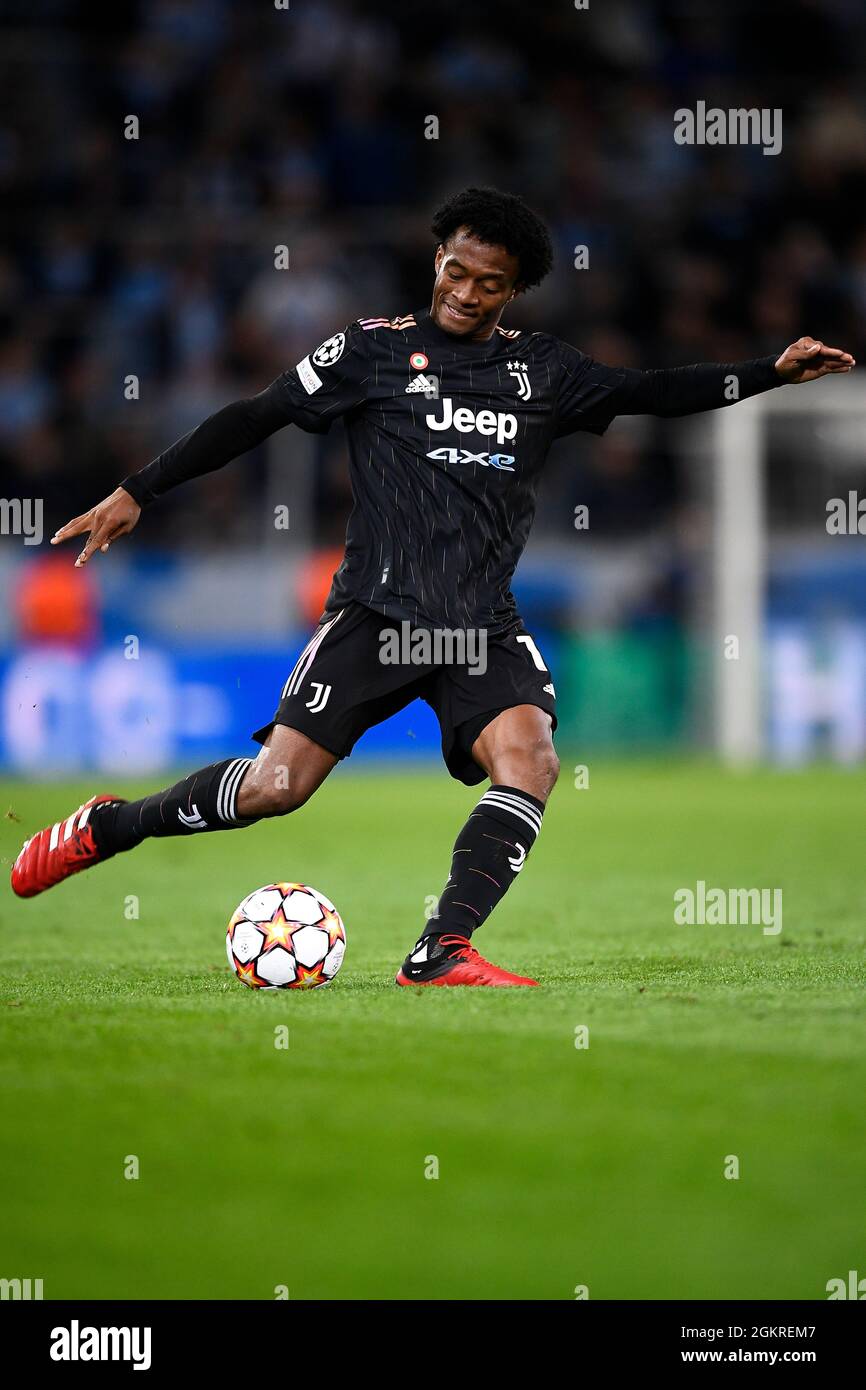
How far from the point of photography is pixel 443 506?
19.2ft

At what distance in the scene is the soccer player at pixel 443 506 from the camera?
5.76 m

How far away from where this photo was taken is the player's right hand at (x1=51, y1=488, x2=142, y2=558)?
5836 mm

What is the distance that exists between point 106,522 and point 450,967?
5.70 feet

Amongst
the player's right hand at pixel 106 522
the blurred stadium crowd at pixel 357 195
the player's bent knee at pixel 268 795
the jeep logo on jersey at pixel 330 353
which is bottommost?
the player's bent knee at pixel 268 795

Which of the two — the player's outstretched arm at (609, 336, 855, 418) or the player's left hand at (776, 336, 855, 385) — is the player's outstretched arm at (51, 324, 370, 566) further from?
the player's left hand at (776, 336, 855, 385)

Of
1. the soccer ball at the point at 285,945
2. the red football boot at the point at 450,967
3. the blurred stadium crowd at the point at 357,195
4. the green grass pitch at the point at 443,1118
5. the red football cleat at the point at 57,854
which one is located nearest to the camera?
the green grass pitch at the point at 443,1118

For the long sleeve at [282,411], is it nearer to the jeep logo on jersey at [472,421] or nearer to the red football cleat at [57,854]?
the jeep logo on jersey at [472,421]

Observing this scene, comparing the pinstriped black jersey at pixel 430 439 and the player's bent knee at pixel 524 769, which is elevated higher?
the pinstriped black jersey at pixel 430 439

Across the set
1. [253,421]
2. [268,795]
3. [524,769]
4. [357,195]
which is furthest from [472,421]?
[357,195]

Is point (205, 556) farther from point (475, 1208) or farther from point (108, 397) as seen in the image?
point (475, 1208)

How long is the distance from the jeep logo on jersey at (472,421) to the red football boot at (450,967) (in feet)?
5.12

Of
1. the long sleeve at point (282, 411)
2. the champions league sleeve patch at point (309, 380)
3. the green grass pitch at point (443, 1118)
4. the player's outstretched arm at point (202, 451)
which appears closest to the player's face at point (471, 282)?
the long sleeve at point (282, 411)

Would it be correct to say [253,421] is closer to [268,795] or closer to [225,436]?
[225,436]
